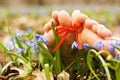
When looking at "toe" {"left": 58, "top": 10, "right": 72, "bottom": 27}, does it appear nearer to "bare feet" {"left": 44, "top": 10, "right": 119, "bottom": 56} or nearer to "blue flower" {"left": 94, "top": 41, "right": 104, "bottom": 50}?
"bare feet" {"left": 44, "top": 10, "right": 119, "bottom": 56}

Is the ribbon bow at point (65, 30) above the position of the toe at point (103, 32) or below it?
below

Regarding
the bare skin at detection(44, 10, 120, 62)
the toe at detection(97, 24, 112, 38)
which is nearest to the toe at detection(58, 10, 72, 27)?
Result: the bare skin at detection(44, 10, 120, 62)

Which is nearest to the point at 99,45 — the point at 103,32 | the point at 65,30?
the point at 103,32

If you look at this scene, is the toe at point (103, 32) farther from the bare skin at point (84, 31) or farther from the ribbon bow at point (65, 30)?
the ribbon bow at point (65, 30)

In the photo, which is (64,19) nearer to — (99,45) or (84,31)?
(84,31)

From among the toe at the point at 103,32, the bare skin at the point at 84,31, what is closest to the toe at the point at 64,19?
the bare skin at the point at 84,31

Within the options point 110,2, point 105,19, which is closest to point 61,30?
point 105,19

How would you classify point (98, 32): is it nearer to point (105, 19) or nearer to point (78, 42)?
point (78, 42)
